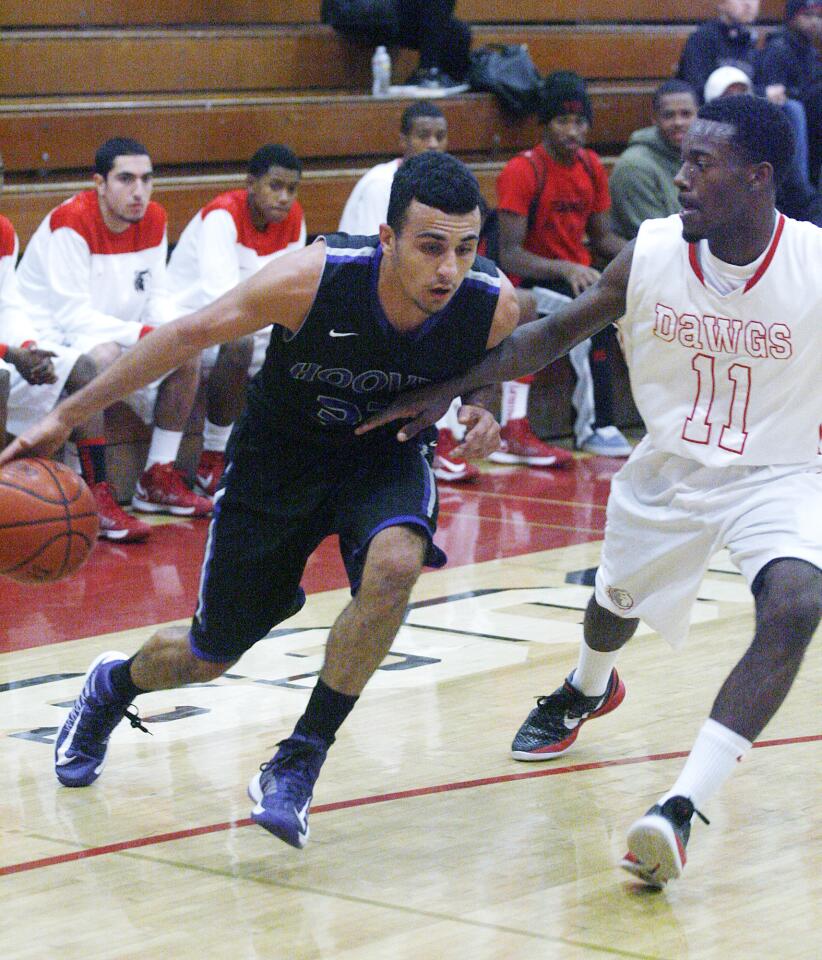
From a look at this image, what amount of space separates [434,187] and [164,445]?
166 inches

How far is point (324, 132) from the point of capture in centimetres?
989

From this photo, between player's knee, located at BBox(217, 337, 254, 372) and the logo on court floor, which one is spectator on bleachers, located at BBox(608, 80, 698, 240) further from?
the logo on court floor

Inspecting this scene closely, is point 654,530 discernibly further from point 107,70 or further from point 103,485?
point 107,70

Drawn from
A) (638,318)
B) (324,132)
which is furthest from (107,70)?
(638,318)

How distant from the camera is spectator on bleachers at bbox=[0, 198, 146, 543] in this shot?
23.4 ft

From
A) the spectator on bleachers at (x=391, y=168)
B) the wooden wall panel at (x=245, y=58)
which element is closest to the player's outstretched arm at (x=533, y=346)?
the spectator on bleachers at (x=391, y=168)

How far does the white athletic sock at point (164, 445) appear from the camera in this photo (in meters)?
7.68

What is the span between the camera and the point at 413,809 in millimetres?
3941

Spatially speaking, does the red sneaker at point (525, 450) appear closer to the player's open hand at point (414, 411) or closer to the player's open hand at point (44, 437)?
the player's open hand at point (414, 411)

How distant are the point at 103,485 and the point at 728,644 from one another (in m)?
3.00

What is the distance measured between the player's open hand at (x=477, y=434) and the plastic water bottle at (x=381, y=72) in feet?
22.2

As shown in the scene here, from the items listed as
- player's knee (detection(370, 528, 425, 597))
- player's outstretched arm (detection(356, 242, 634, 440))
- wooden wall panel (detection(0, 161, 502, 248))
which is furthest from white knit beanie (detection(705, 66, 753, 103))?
player's knee (detection(370, 528, 425, 597))

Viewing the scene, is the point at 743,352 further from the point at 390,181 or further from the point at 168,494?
the point at 390,181

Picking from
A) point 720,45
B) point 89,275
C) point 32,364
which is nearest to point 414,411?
point 32,364
